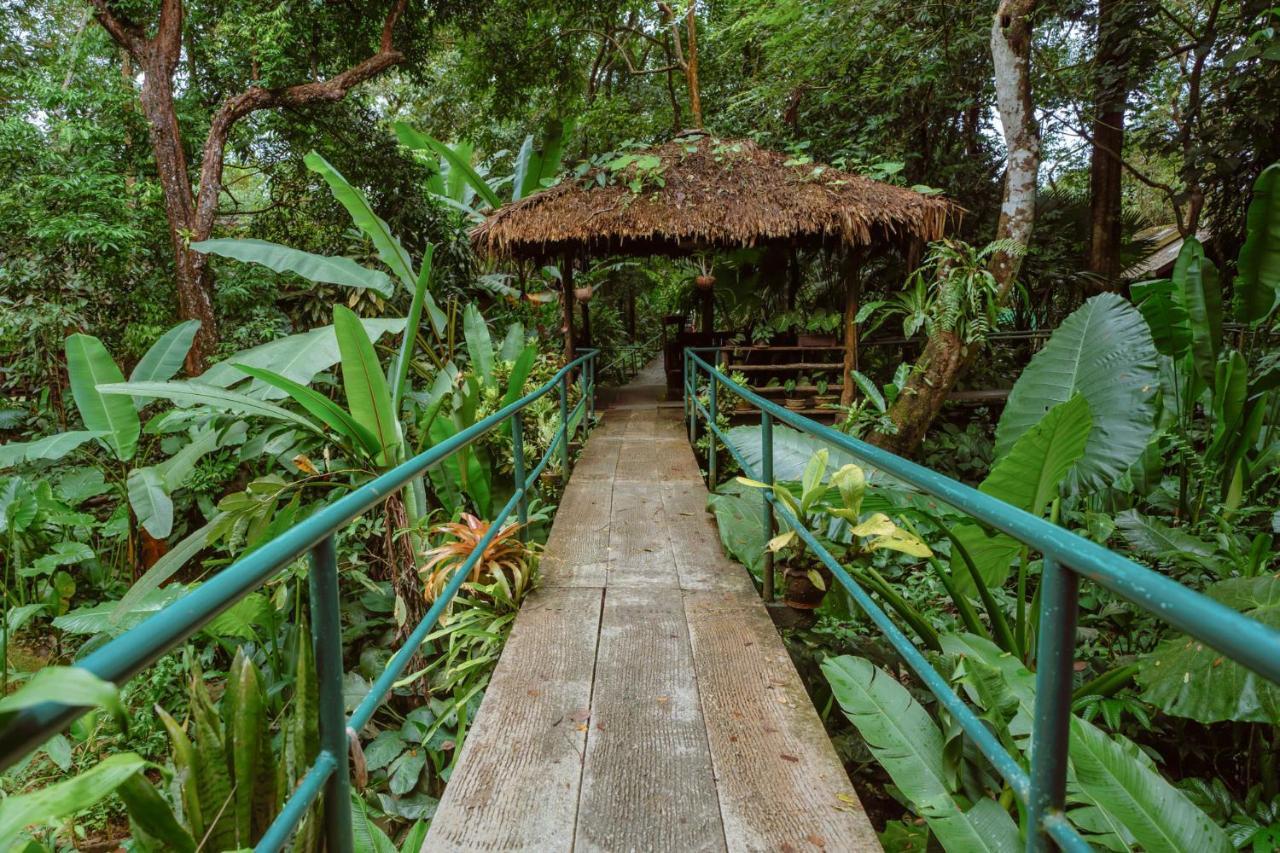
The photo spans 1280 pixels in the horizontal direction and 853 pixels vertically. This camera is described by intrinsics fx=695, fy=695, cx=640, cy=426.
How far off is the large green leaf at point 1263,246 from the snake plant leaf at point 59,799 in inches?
185

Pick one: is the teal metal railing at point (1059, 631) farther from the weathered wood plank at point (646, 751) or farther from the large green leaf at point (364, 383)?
the large green leaf at point (364, 383)

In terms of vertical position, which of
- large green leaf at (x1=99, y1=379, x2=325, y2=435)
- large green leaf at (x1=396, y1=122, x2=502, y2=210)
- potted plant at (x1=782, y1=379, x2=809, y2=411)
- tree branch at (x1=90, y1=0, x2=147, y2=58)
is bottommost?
potted plant at (x1=782, y1=379, x2=809, y2=411)

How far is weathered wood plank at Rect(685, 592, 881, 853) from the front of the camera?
1.41m

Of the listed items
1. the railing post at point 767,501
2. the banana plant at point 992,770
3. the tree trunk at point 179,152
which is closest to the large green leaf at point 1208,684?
the banana plant at point 992,770

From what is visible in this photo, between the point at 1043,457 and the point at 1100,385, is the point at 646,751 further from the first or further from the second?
the point at 1100,385

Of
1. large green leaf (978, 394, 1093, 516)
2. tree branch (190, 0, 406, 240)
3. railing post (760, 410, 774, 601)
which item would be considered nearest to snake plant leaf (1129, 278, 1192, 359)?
large green leaf (978, 394, 1093, 516)

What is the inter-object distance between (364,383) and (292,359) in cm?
78

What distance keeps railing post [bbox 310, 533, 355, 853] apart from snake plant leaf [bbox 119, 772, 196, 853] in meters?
0.31

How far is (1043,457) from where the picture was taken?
1.93 meters

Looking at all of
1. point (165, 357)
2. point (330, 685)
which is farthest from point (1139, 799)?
point (165, 357)

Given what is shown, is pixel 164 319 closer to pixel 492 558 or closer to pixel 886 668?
pixel 492 558

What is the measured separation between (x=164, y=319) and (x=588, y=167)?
4415 millimetres

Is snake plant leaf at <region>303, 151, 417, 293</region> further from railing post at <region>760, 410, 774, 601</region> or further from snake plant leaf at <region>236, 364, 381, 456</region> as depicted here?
railing post at <region>760, 410, 774, 601</region>

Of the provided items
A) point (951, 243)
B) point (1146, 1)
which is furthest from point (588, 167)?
point (1146, 1)
